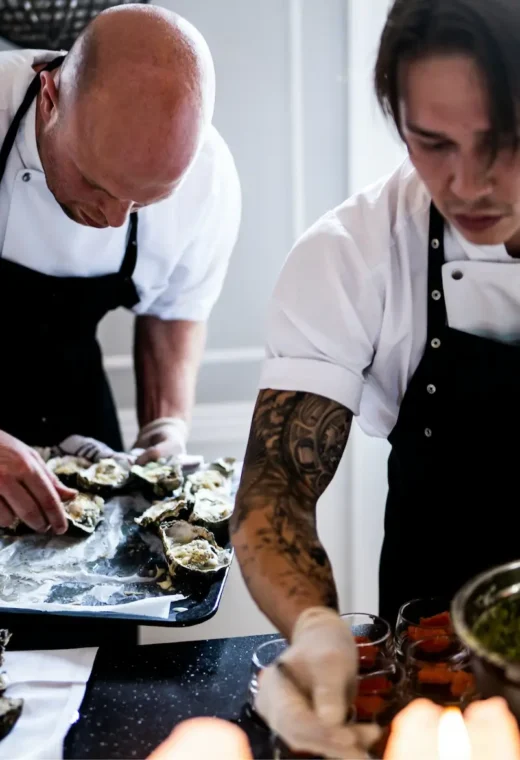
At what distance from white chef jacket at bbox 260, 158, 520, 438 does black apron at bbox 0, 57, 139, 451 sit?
761 millimetres

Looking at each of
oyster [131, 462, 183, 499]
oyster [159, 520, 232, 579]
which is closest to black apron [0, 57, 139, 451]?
oyster [131, 462, 183, 499]

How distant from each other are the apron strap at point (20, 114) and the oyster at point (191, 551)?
2.94 ft

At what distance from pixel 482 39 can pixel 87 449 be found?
139cm

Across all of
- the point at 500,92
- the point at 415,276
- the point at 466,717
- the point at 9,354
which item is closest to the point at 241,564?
the point at 466,717

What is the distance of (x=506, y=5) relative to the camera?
1.06 metres

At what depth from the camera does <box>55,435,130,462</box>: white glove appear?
6.77 ft

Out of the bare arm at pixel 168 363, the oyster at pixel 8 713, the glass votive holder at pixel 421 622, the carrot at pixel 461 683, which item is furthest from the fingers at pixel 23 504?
the carrot at pixel 461 683

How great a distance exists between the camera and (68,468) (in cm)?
195

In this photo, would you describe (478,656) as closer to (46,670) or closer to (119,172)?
(46,670)

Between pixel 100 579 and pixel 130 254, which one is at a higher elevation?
pixel 130 254

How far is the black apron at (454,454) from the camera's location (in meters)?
1.38

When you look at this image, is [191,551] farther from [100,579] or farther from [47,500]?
[47,500]

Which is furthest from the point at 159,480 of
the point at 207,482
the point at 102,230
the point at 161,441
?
the point at 102,230

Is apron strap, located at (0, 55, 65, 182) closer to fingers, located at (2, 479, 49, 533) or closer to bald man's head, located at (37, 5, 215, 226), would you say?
bald man's head, located at (37, 5, 215, 226)
